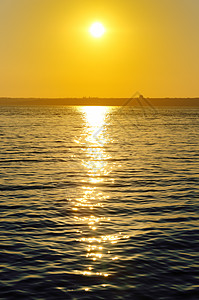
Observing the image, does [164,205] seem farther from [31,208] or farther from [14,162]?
[14,162]

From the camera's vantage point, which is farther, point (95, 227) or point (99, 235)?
point (95, 227)

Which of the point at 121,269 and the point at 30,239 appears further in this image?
the point at 30,239

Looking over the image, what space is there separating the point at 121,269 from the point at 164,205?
10382mm

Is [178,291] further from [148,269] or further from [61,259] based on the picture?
[61,259]

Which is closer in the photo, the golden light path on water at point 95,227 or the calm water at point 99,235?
the calm water at point 99,235

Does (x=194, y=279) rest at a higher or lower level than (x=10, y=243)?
lower

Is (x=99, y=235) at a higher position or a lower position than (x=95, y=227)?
lower

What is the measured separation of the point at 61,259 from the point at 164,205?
413 inches

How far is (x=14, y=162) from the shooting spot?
4472 centimetres

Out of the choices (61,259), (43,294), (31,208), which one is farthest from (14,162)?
(43,294)

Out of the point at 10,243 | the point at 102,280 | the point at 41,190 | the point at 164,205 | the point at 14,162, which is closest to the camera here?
the point at 102,280

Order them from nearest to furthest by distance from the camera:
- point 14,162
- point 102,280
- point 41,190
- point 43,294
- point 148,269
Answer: point 43,294
point 102,280
point 148,269
point 41,190
point 14,162

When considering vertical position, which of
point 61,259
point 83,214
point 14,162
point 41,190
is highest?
point 14,162

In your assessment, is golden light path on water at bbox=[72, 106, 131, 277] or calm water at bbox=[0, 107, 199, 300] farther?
golden light path on water at bbox=[72, 106, 131, 277]
